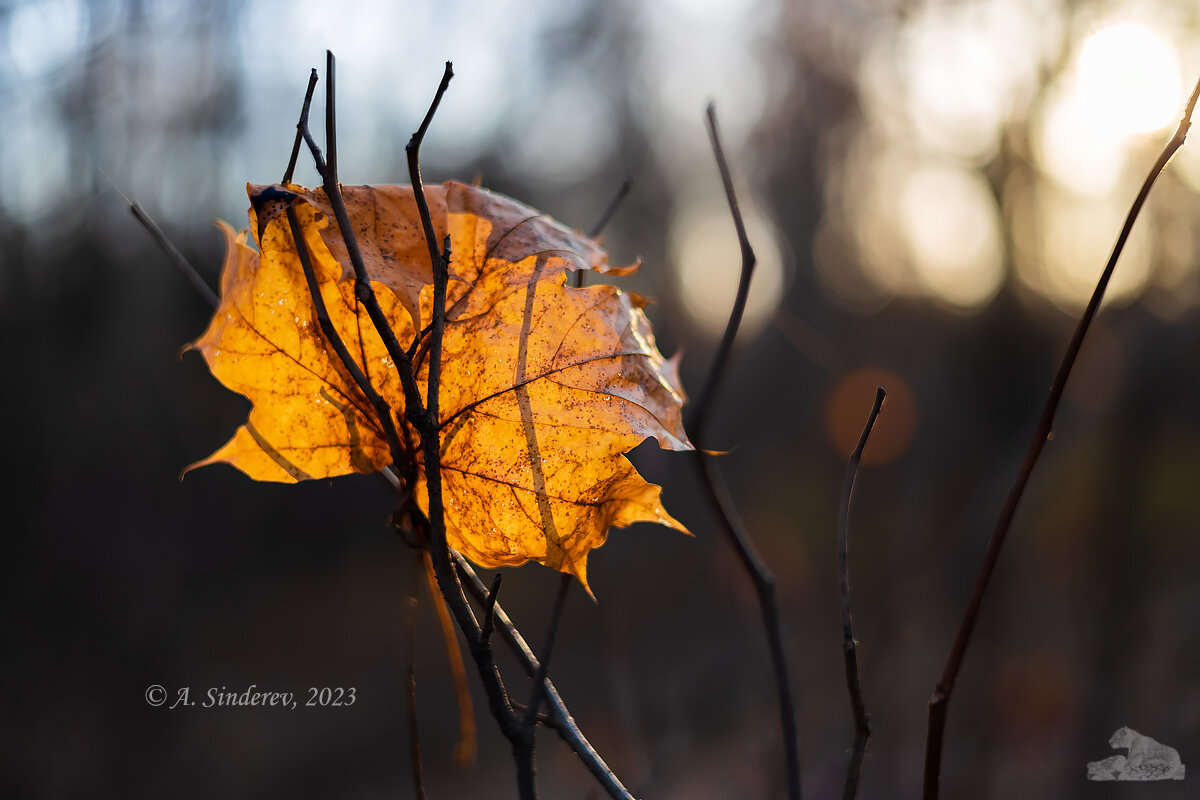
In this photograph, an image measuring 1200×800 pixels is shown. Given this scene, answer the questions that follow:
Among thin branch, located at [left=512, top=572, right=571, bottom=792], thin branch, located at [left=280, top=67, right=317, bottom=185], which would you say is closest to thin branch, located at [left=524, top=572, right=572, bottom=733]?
thin branch, located at [left=512, top=572, right=571, bottom=792]

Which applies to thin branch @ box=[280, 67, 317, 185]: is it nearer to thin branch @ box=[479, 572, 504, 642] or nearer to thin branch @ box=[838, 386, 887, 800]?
thin branch @ box=[479, 572, 504, 642]

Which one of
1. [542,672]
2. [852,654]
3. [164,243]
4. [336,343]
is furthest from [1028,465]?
[164,243]

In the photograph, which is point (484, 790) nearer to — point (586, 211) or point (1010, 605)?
point (1010, 605)

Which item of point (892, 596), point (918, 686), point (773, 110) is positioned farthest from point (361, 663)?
point (773, 110)

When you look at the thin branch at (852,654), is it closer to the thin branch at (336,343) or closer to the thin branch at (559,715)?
the thin branch at (559,715)

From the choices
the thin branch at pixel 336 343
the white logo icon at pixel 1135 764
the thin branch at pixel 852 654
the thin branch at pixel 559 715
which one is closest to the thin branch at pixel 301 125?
the thin branch at pixel 336 343

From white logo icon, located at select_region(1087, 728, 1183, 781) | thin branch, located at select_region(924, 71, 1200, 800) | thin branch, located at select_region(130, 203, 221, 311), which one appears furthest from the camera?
white logo icon, located at select_region(1087, 728, 1183, 781)

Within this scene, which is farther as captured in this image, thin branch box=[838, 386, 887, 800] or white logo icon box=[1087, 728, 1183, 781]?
white logo icon box=[1087, 728, 1183, 781]
